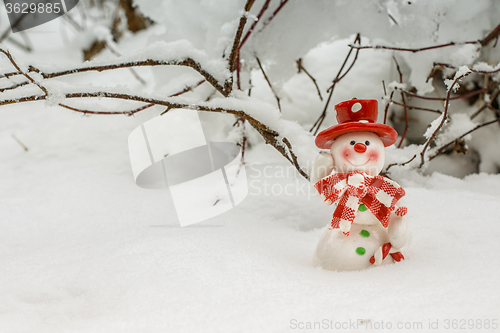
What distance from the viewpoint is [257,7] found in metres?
1.21

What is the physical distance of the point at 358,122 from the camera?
85 centimetres

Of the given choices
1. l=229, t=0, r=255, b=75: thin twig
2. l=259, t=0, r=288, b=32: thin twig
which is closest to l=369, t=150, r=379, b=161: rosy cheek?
l=229, t=0, r=255, b=75: thin twig

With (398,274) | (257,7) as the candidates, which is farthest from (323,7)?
(398,274)

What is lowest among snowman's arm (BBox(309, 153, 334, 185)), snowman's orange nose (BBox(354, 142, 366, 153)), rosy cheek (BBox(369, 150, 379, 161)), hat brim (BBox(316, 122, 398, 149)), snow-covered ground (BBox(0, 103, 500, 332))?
snow-covered ground (BBox(0, 103, 500, 332))

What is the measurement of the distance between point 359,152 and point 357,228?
19 cm

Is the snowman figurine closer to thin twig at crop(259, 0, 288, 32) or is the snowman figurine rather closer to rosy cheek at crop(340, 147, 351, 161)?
rosy cheek at crop(340, 147, 351, 161)

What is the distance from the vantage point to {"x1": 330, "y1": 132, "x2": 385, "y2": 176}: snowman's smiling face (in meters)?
0.85

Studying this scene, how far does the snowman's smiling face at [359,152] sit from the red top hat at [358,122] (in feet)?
0.06

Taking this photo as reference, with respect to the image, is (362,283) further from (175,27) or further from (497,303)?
(175,27)

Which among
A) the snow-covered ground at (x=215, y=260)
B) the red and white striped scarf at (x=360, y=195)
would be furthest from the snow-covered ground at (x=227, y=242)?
the red and white striped scarf at (x=360, y=195)

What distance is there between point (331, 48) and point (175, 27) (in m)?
0.80

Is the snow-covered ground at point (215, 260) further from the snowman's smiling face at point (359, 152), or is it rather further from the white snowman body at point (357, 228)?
the snowman's smiling face at point (359, 152)

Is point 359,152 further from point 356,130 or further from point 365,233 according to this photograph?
point 365,233

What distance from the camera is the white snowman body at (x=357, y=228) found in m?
0.81
